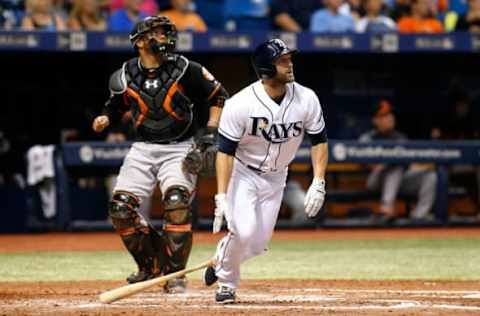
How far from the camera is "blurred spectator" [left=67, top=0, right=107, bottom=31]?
1189 centimetres

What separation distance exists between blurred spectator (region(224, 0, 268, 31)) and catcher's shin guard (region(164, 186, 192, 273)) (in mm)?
5810

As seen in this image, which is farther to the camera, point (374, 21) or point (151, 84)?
point (374, 21)

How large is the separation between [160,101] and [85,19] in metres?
5.31

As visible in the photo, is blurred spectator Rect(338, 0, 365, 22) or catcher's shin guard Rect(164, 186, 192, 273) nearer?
catcher's shin guard Rect(164, 186, 192, 273)

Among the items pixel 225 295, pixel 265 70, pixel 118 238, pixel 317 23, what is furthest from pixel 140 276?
pixel 317 23

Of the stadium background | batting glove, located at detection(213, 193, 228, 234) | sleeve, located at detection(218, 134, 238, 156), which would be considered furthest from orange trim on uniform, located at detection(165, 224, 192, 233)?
the stadium background

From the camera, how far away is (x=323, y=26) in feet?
41.3

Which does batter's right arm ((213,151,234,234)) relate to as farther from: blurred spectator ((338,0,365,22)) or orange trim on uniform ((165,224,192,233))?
blurred spectator ((338,0,365,22))

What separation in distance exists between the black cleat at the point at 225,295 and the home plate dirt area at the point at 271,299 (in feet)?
0.23

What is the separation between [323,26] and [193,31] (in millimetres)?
1657

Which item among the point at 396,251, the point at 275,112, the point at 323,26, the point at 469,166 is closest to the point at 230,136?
the point at 275,112

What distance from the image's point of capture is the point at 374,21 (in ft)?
41.6

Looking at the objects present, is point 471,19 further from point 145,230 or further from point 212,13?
point 145,230

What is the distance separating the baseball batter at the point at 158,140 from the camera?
689cm
